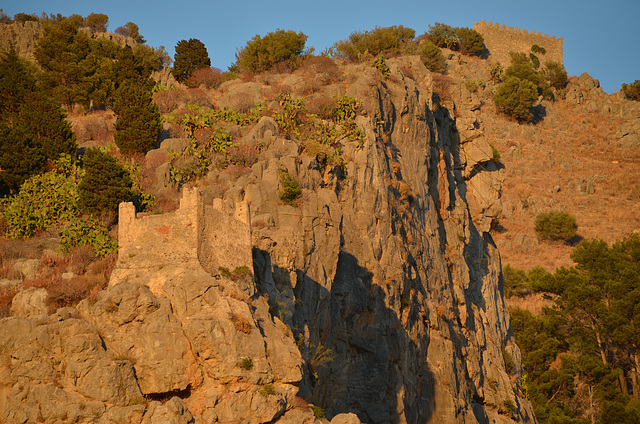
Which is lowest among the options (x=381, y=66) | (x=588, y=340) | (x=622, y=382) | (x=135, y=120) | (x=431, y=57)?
(x=622, y=382)

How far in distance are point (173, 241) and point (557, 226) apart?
2191 inches

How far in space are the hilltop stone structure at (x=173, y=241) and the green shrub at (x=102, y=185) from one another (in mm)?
9538

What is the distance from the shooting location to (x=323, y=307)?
101ft

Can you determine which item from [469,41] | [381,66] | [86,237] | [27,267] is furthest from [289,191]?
[469,41]

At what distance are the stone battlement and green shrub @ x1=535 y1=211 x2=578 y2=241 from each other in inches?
2110

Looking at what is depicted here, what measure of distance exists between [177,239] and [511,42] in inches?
3453

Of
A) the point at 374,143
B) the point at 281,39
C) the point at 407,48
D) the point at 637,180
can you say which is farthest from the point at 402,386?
the point at 637,180

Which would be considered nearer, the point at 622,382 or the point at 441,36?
the point at 622,382

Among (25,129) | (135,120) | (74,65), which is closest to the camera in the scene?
(25,129)

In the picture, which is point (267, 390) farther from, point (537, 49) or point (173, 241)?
point (537, 49)

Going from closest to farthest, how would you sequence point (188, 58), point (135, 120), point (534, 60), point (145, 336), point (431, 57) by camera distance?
point (145, 336)
point (135, 120)
point (188, 58)
point (431, 57)
point (534, 60)

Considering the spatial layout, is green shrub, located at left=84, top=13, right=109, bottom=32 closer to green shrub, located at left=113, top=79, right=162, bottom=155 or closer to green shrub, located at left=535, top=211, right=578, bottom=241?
green shrub, located at left=113, top=79, right=162, bottom=155

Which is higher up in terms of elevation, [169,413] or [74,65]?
[74,65]

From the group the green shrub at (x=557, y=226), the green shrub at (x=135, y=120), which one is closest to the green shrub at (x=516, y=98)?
the green shrub at (x=557, y=226)
